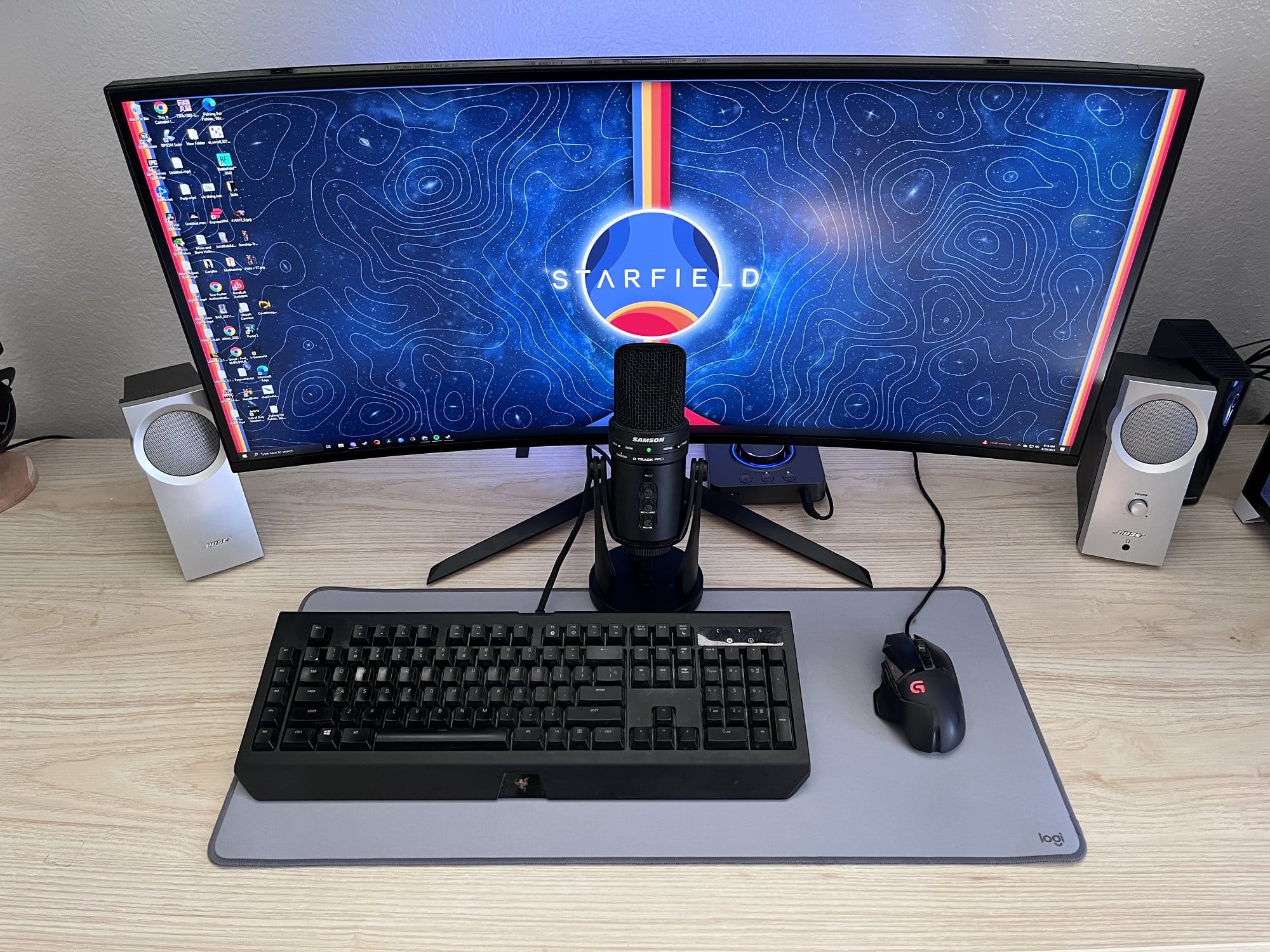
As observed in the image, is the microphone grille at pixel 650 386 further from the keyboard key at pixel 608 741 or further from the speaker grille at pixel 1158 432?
the speaker grille at pixel 1158 432

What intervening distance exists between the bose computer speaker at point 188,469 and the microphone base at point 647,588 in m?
0.38

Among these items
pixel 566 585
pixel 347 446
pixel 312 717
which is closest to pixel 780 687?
pixel 566 585

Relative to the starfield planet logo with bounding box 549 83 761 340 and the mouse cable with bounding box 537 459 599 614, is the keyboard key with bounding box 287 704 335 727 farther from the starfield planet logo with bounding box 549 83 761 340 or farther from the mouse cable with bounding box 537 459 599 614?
the starfield planet logo with bounding box 549 83 761 340

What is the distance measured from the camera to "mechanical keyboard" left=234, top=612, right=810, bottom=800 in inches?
29.5

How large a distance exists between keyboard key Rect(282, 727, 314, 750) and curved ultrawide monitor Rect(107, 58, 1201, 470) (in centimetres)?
31

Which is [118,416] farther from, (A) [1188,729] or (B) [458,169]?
(A) [1188,729]

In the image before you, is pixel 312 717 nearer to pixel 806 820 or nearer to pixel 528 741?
pixel 528 741

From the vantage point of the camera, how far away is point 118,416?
1273 mm

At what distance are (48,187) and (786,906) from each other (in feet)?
3.56

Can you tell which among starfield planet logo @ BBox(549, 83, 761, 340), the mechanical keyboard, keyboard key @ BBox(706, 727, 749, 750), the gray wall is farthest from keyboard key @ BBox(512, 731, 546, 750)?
the gray wall

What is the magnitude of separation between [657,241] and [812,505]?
351mm

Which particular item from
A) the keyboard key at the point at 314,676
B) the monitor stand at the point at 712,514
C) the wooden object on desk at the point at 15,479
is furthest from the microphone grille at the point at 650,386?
the wooden object on desk at the point at 15,479

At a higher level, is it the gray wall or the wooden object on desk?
the gray wall

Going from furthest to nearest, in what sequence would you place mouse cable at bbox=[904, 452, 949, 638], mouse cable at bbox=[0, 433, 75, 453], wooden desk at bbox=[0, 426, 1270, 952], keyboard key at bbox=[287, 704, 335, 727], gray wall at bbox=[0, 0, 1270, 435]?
mouse cable at bbox=[0, 433, 75, 453] → gray wall at bbox=[0, 0, 1270, 435] → mouse cable at bbox=[904, 452, 949, 638] → keyboard key at bbox=[287, 704, 335, 727] → wooden desk at bbox=[0, 426, 1270, 952]
